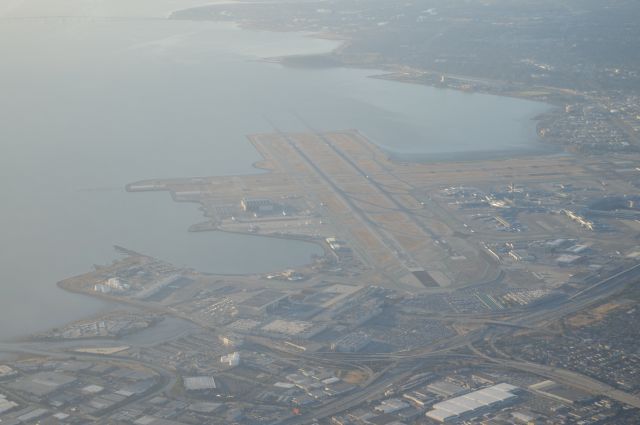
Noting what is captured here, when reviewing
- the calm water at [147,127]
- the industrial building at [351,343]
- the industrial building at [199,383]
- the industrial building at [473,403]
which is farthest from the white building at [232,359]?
the calm water at [147,127]

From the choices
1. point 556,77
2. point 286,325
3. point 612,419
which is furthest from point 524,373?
point 556,77

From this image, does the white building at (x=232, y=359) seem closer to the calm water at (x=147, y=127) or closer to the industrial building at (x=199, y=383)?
the industrial building at (x=199, y=383)

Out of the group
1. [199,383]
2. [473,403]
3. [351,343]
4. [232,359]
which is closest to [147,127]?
[351,343]

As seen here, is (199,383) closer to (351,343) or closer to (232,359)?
(232,359)

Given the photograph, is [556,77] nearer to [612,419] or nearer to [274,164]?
[274,164]

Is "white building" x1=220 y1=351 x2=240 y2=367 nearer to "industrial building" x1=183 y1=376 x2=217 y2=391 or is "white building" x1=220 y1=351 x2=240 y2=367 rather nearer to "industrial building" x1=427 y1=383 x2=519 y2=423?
"industrial building" x1=183 y1=376 x2=217 y2=391
